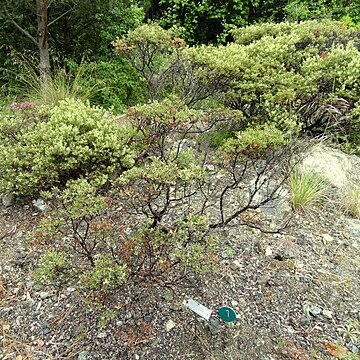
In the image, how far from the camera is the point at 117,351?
2033 millimetres

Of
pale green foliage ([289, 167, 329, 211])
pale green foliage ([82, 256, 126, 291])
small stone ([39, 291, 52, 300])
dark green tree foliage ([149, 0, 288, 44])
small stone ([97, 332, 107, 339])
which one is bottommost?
small stone ([39, 291, 52, 300])

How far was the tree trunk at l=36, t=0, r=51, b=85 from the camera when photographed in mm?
4882

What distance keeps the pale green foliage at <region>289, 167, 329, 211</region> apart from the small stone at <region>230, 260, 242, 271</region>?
2.32 feet

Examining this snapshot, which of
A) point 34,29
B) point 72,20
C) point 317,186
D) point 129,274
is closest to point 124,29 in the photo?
point 72,20

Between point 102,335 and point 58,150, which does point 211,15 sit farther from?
point 102,335

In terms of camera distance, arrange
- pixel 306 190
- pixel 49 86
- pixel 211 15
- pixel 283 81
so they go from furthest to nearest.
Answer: pixel 211 15 < pixel 49 86 < pixel 283 81 < pixel 306 190

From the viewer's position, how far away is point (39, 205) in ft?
9.68

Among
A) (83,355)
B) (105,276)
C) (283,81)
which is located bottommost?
(83,355)

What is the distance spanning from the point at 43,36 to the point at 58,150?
3.00 metres

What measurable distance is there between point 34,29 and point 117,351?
4.92m

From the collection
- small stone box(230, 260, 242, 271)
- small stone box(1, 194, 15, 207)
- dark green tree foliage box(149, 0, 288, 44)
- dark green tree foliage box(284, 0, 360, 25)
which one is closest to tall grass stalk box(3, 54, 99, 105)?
small stone box(1, 194, 15, 207)

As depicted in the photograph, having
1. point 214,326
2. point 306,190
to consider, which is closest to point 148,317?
point 214,326

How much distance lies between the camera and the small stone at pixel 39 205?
2.92m

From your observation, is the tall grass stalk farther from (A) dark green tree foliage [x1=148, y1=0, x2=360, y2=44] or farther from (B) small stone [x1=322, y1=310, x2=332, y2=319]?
(B) small stone [x1=322, y1=310, x2=332, y2=319]
